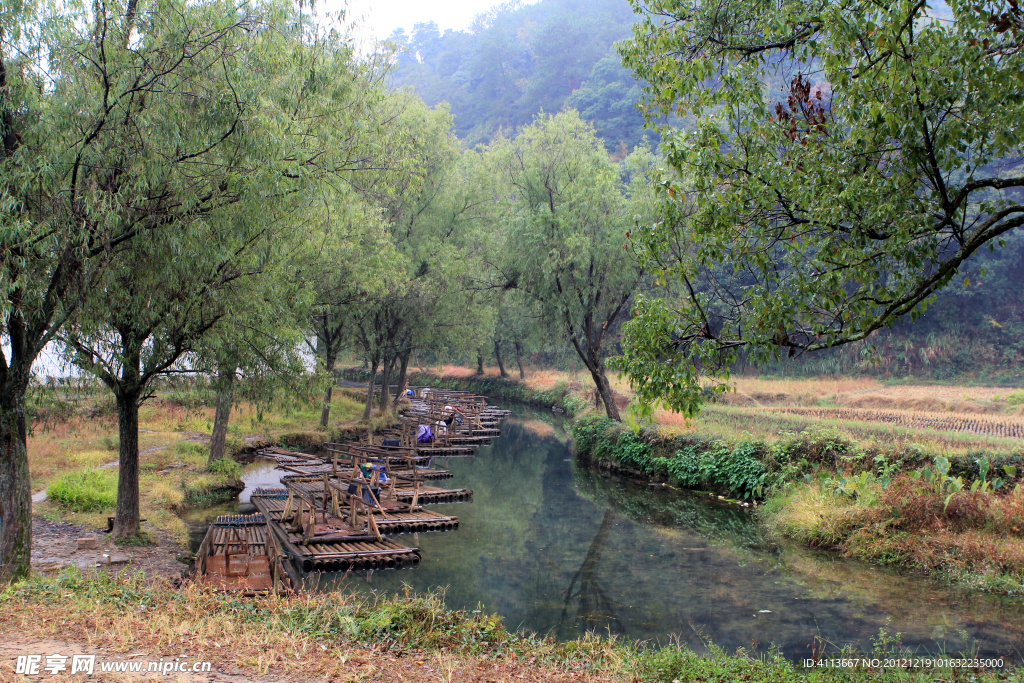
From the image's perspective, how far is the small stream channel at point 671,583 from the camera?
9.79 meters

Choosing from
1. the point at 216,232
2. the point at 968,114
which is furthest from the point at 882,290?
the point at 216,232

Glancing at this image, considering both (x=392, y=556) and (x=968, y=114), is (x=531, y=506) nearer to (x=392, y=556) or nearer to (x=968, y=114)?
(x=392, y=556)

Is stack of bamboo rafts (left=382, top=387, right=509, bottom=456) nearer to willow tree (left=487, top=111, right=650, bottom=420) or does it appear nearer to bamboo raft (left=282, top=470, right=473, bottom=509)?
bamboo raft (left=282, top=470, right=473, bottom=509)

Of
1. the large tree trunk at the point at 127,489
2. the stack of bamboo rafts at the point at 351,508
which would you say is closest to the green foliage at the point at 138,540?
the large tree trunk at the point at 127,489

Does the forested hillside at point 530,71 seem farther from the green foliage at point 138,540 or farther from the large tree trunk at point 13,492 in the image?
the large tree trunk at point 13,492

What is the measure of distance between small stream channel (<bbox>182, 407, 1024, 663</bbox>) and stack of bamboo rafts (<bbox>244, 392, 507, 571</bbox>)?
42 cm

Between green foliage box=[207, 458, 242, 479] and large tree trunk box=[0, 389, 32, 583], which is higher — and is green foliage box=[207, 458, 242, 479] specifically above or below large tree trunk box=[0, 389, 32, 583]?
below

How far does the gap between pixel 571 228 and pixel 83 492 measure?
16.0m

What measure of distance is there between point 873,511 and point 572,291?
12424 mm

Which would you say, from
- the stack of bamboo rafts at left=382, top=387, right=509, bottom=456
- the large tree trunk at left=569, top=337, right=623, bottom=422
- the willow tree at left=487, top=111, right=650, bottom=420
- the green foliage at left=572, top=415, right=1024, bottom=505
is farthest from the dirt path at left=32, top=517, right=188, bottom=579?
the large tree trunk at left=569, top=337, right=623, bottom=422

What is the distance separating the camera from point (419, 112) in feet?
96.9

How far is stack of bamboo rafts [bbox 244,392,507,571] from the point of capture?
13.3 meters

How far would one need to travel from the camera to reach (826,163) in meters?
7.17

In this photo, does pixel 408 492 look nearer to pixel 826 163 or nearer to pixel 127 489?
pixel 127 489
